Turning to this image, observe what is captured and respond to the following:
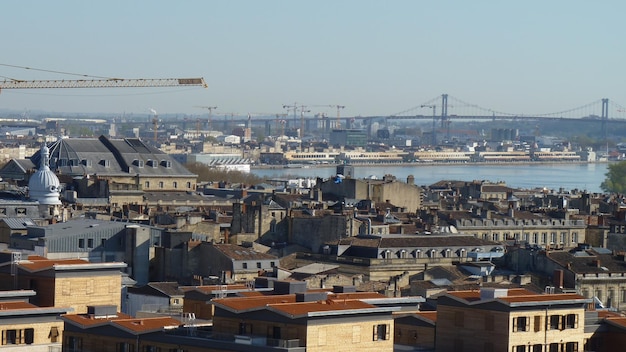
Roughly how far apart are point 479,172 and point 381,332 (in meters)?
146

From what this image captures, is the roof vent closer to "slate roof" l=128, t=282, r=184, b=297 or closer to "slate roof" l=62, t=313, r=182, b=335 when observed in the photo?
"slate roof" l=62, t=313, r=182, b=335

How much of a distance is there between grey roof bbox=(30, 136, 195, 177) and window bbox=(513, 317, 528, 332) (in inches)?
1421

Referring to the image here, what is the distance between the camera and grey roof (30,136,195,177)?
5962cm

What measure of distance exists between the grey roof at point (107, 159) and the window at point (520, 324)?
3611 cm

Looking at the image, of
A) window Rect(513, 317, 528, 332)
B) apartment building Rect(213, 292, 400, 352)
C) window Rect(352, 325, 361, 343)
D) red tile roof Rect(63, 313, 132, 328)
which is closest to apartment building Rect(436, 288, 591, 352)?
window Rect(513, 317, 528, 332)

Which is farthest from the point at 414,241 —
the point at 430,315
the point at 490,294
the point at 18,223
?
the point at 490,294

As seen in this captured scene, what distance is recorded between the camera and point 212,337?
22.3 meters

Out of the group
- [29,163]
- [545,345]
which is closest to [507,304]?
[545,345]

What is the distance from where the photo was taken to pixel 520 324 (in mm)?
23578

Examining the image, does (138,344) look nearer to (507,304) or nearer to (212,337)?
(212,337)

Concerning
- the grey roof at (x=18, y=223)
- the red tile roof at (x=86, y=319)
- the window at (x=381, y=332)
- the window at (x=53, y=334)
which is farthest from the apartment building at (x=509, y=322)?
the grey roof at (x=18, y=223)

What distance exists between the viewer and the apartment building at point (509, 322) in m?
23.5

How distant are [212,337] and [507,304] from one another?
3.58 m

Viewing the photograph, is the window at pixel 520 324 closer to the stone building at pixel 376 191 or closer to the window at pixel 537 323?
the window at pixel 537 323
